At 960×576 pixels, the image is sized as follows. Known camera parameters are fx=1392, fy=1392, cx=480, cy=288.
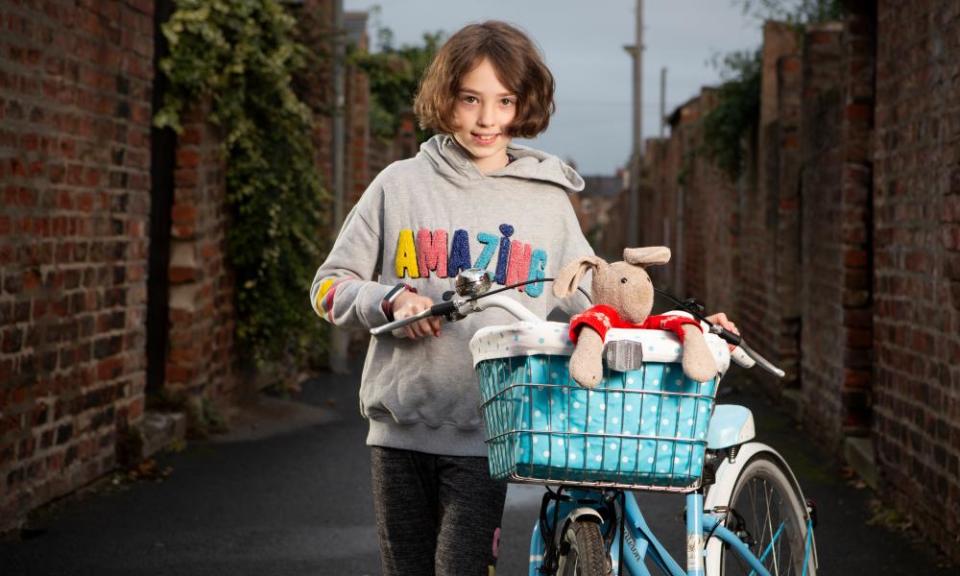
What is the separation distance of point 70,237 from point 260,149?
9.20 ft

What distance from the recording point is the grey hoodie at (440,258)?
313 cm

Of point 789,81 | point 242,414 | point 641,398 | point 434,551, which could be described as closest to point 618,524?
point 434,551

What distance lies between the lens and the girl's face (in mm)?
3111

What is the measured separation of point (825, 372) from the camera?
8.42 metres

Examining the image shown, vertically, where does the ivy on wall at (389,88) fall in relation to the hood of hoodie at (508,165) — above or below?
above

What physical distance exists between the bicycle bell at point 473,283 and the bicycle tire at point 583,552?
564 mm

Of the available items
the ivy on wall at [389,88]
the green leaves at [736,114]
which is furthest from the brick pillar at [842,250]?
the ivy on wall at [389,88]

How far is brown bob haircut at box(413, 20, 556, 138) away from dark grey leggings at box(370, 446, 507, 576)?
777 millimetres

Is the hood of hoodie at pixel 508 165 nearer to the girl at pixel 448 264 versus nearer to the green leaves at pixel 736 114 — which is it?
the girl at pixel 448 264

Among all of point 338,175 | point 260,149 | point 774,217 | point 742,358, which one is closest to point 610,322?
point 742,358

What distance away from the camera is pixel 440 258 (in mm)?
3170

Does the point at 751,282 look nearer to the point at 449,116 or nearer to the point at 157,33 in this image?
the point at 157,33

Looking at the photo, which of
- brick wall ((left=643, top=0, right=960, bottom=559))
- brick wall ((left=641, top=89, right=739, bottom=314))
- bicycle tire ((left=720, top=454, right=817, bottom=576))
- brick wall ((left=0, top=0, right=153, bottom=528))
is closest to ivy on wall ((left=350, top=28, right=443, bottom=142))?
brick wall ((left=641, top=89, right=739, bottom=314))

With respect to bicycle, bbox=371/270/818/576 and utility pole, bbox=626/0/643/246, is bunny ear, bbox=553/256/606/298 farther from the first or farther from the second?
utility pole, bbox=626/0/643/246
